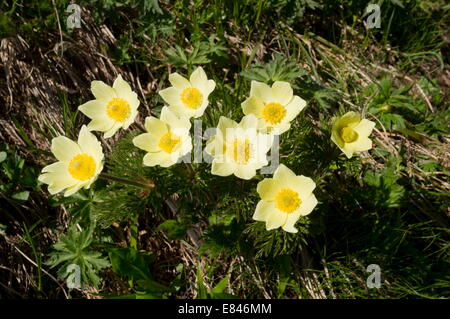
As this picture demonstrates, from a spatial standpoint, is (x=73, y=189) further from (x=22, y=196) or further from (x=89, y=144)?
(x=22, y=196)

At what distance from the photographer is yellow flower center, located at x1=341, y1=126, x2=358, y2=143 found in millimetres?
1625

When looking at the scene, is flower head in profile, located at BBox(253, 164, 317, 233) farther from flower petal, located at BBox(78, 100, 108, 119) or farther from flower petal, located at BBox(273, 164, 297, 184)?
flower petal, located at BBox(78, 100, 108, 119)

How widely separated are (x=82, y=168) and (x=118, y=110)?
30 cm

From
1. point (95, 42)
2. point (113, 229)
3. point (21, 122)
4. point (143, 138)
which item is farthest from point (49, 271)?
point (95, 42)

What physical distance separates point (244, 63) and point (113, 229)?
3.44 ft

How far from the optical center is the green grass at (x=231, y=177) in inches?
71.1

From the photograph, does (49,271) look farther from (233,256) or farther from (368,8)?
(368,8)

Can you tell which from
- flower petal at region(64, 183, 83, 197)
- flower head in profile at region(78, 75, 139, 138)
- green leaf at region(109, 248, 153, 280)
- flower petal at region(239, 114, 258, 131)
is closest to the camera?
flower petal at region(64, 183, 83, 197)

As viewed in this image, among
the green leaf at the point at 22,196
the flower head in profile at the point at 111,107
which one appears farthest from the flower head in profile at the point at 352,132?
the green leaf at the point at 22,196

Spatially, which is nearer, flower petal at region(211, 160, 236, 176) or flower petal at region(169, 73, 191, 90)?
flower petal at region(211, 160, 236, 176)

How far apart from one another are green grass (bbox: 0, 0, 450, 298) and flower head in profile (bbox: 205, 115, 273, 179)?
0.14m

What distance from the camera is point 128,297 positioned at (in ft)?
6.27

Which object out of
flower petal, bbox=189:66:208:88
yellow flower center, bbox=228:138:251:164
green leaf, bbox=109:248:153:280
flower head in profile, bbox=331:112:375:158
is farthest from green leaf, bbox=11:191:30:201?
flower head in profile, bbox=331:112:375:158

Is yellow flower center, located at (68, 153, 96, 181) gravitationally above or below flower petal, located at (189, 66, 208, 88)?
below
